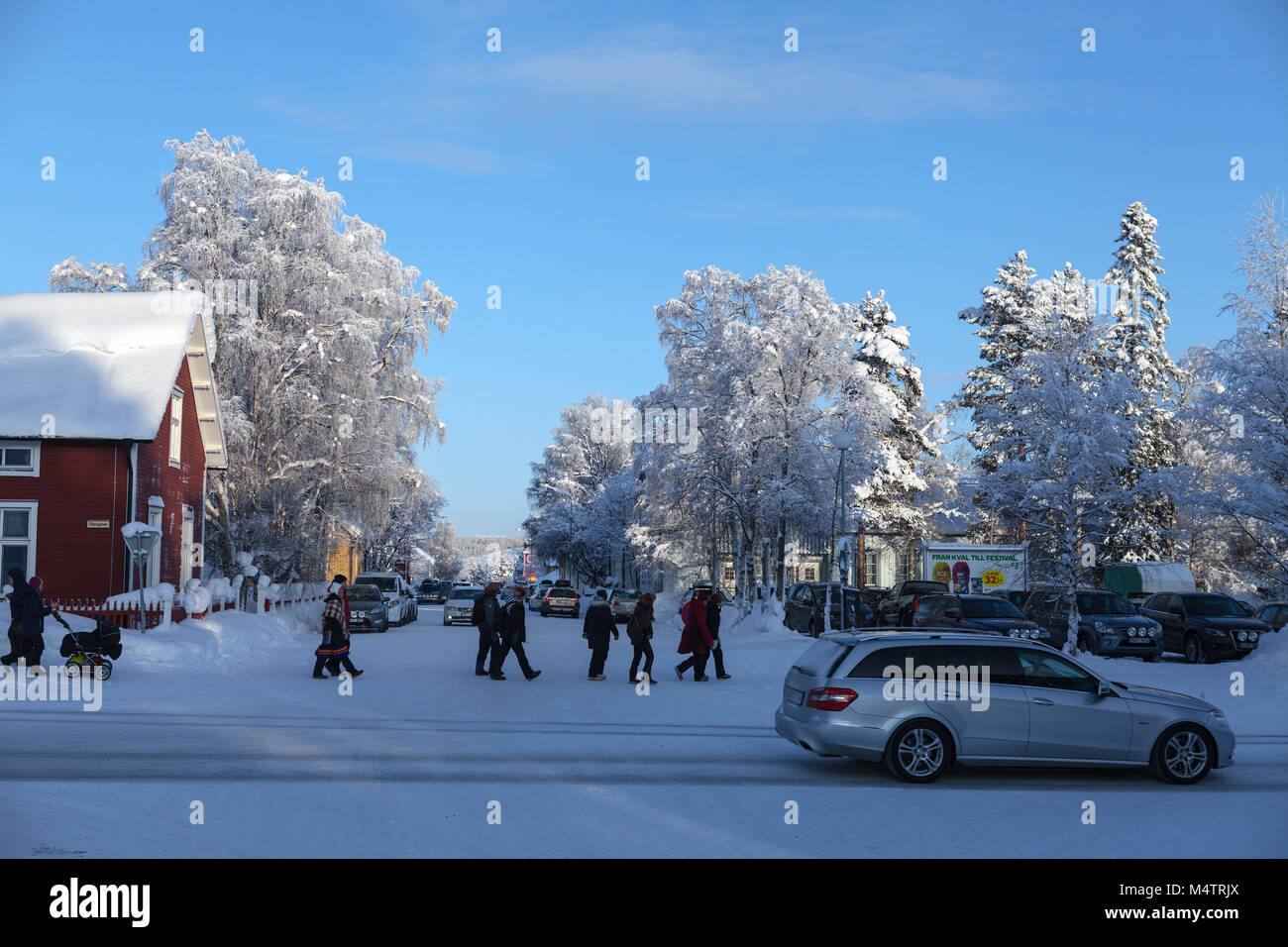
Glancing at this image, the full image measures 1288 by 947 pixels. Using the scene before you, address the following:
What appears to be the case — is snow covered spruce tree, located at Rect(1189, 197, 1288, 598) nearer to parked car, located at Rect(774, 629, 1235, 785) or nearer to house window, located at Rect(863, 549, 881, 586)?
parked car, located at Rect(774, 629, 1235, 785)

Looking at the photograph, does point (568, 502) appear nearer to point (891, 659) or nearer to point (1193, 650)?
point (1193, 650)

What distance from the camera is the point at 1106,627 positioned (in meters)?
26.4

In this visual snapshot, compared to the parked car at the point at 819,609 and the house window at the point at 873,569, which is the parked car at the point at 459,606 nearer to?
the parked car at the point at 819,609

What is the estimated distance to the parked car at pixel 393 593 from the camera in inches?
1682

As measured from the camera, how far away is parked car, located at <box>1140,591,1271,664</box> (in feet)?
86.1

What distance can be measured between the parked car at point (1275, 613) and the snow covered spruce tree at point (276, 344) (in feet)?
98.6

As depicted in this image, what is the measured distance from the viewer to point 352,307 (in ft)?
133

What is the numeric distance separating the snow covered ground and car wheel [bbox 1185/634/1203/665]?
932 centimetres

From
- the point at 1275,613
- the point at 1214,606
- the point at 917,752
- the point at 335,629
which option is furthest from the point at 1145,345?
the point at 917,752

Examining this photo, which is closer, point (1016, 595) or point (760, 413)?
point (1016, 595)

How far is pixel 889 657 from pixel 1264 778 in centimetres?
407

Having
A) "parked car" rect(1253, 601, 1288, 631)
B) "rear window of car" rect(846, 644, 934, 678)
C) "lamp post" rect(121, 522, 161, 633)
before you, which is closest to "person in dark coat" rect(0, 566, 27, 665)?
"lamp post" rect(121, 522, 161, 633)

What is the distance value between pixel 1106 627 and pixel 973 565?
12127mm

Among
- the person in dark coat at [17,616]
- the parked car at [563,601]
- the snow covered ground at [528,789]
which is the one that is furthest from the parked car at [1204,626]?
the parked car at [563,601]
